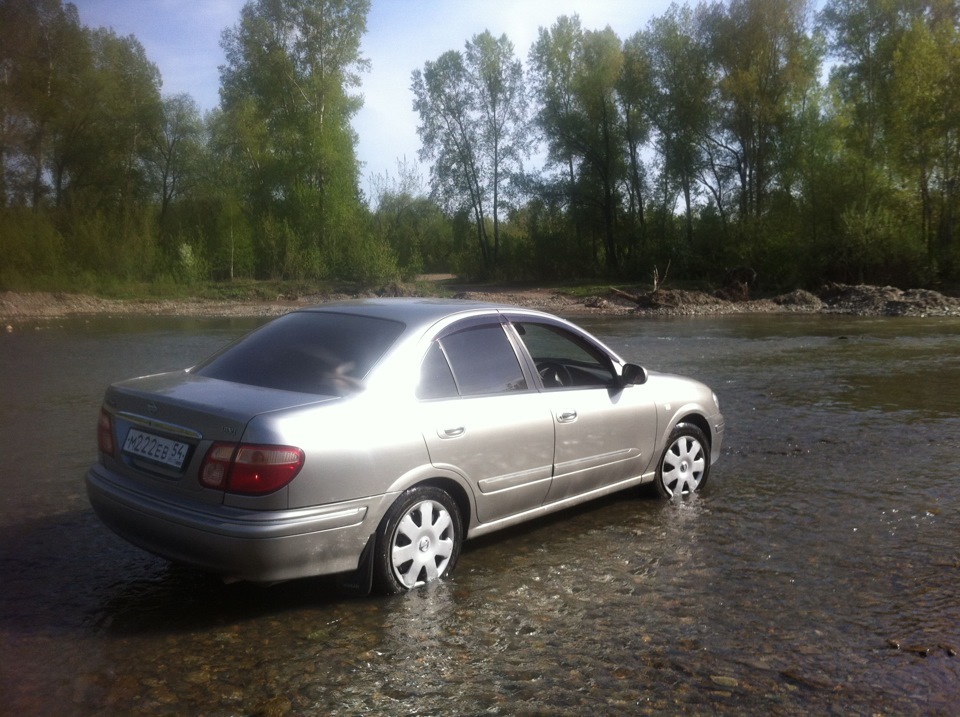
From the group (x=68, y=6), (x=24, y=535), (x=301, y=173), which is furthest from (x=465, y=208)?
(x=24, y=535)

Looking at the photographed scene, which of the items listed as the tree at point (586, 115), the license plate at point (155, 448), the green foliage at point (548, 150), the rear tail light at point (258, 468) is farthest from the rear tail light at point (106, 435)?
the tree at point (586, 115)

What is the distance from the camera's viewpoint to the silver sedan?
4.18 meters

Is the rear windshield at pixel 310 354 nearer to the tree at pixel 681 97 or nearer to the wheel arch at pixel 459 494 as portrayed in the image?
the wheel arch at pixel 459 494

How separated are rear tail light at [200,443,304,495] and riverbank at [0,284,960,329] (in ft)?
93.5

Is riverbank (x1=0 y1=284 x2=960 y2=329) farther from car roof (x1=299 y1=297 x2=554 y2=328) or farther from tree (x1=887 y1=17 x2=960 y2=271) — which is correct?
car roof (x1=299 y1=297 x2=554 y2=328)

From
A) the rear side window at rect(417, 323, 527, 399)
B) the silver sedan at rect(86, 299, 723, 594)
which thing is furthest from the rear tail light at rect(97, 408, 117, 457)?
the rear side window at rect(417, 323, 527, 399)

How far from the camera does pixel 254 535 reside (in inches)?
161

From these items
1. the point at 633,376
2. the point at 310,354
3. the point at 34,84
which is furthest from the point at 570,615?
the point at 34,84

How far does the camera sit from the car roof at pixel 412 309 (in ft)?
17.2

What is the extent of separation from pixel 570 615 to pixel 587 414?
161 centimetres

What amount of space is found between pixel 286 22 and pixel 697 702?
4647 cm

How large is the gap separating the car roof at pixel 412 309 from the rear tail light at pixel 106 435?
1302 mm

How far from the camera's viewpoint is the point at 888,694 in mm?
3627

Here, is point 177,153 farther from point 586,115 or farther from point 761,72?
point 761,72
